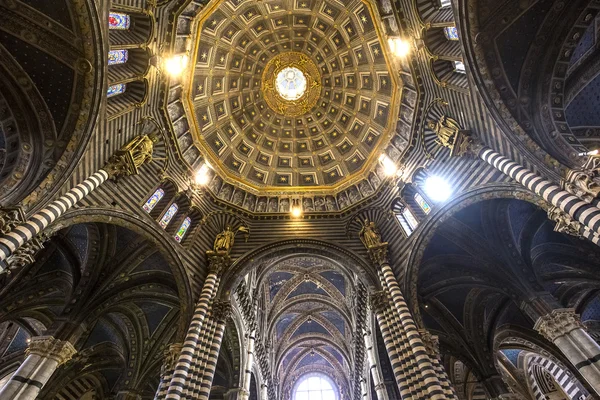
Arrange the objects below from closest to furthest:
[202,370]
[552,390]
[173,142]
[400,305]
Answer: [202,370] → [400,305] → [173,142] → [552,390]

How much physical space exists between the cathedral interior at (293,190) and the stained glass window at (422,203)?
214mm

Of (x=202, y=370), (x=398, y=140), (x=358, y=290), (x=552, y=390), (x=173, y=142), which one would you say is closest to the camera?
(x=202, y=370)

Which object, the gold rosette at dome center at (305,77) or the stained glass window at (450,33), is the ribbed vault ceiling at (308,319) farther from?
the stained glass window at (450,33)

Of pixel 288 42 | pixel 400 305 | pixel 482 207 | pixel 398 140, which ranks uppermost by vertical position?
pixel 288 42

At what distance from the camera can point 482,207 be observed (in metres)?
15.5

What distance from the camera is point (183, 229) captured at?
55.8 ft

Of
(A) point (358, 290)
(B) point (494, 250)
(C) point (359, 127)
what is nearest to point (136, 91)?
(C) point (359, 127)

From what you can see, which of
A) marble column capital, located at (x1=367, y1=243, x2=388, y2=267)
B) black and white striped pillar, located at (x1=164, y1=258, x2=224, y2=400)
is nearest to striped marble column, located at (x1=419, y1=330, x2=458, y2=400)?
marble column capital, located at (x1=367, y1=243, x2=388, y2=267)

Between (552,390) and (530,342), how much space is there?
8.64 metres

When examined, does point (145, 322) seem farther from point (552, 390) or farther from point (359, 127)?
point (552, 390)

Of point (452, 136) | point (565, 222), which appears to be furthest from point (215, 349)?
point (452, 136)

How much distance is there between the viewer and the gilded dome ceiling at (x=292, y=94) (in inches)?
779

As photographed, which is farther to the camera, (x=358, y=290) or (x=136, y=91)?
(x=358, y=290)

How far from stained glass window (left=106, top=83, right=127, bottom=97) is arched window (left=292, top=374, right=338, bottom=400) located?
31.9m
